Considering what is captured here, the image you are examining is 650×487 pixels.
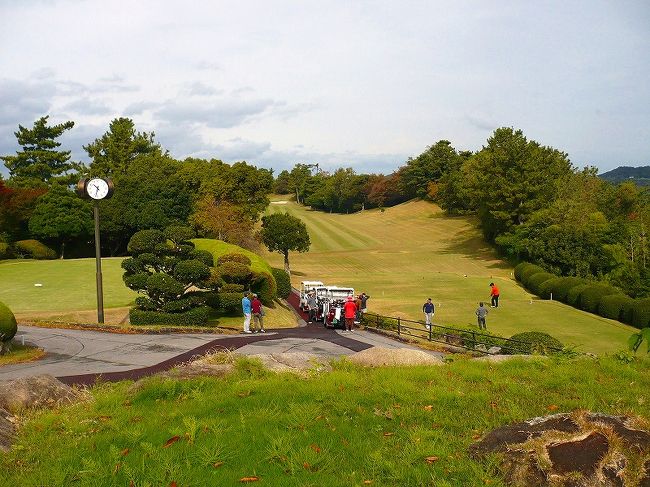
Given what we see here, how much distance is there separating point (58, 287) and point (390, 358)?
1143 inches

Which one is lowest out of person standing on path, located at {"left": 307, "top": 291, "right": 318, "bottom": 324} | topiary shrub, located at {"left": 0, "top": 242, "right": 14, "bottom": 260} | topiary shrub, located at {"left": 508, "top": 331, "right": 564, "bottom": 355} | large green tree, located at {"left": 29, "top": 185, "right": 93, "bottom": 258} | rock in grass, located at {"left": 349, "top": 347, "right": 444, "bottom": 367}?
person standing on path, located at {"left": 307, "top": 291, "right": 318, "bottom": 324}

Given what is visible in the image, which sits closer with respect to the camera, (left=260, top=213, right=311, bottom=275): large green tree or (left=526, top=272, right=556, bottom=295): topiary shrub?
(left=526, top=272, right=556, bottom=295): topiary shrub

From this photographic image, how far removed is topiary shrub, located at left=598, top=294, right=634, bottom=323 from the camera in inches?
1417

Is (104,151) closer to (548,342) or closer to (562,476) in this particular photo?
(548,342)

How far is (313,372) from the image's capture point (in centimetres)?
1023

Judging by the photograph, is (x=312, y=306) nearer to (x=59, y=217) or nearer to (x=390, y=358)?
(x=390, y=358)

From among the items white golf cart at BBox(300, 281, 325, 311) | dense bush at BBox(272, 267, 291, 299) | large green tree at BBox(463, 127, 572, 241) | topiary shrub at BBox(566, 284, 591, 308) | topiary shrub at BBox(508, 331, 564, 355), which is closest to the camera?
topiary shrub at BBox(508, 331, 564, 355)

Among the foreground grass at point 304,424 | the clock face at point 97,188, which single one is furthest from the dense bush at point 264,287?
the foreground grass at point 304,424

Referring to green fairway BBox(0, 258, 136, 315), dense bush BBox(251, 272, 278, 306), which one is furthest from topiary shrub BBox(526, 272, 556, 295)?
green fairway BBox(0, 258, 136, 315)

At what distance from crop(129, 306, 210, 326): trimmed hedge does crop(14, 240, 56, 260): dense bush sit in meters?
34.5

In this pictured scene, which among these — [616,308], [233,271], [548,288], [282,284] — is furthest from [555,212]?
[233,271]

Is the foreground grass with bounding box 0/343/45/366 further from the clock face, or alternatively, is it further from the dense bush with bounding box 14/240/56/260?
the dense bush with bounding box 14/240/56/260

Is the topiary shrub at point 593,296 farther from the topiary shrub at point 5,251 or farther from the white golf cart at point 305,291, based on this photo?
the topiary shrub at point 5,251

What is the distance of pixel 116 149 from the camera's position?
74.9 m
